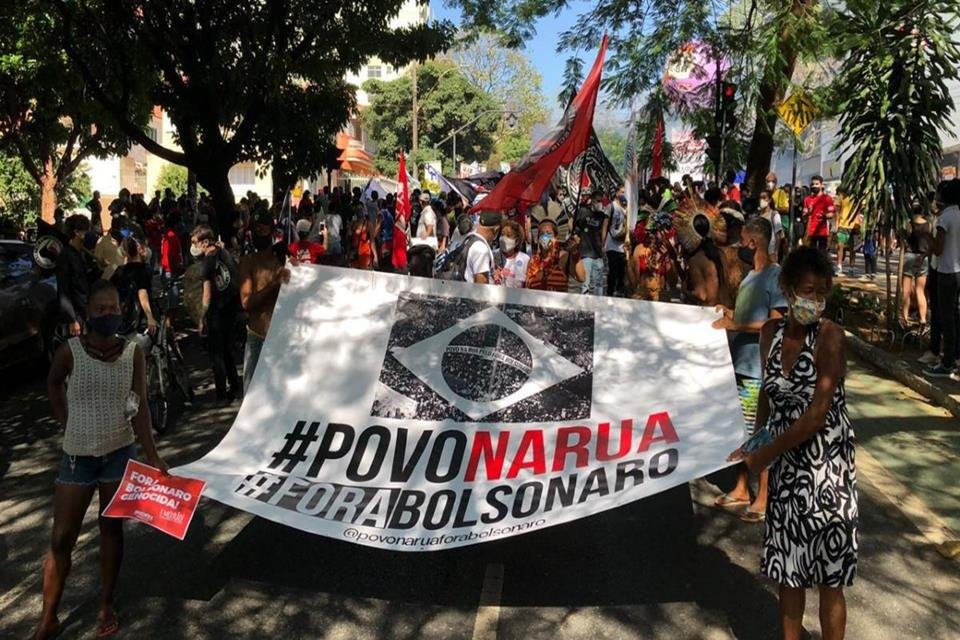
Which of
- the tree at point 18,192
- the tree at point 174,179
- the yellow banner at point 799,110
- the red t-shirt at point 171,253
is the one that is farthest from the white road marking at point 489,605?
the tree at point 174,179

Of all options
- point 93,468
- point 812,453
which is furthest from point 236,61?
point 812,453

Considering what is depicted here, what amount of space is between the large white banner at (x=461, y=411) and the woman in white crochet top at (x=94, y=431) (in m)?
0.51

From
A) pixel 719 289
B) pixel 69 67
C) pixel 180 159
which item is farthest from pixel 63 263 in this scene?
pixel 69 67

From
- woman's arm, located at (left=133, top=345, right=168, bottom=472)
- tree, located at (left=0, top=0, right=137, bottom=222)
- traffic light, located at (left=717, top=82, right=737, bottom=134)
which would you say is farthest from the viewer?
traffic light, located at (left=717, top=82, right=737, bottom=134)

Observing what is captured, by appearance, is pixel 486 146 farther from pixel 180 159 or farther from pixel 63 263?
pixel 63 263

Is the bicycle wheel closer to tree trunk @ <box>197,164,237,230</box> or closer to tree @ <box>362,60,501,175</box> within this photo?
tree trunk @ <box>197,164,237,230</box>

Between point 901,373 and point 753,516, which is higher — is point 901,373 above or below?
above

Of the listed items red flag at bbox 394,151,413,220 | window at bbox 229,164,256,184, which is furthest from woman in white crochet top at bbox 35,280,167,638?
window at bbox 229,164,256,184

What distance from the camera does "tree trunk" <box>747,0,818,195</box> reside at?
11.5 m

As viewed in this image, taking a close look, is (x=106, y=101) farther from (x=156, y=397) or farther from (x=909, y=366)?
(x=909, y=366)

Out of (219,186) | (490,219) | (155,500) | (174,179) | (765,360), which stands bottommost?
(155,500)

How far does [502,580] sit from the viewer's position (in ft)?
15.8

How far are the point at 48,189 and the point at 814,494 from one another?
1038 inches

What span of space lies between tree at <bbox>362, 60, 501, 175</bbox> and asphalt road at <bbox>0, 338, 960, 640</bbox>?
5679 cm
